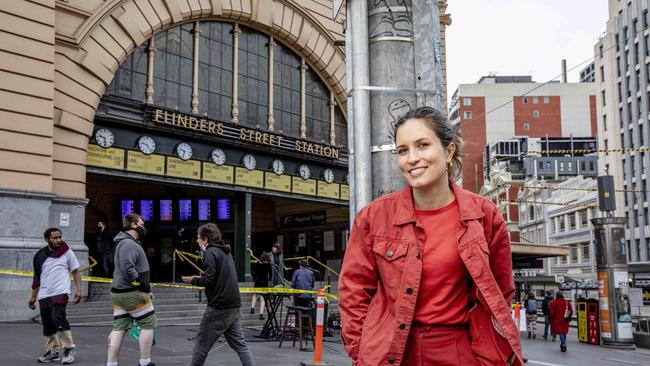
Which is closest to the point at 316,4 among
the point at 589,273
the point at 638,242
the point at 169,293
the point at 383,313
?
the point at 169,293

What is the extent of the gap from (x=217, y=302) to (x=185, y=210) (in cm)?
1921

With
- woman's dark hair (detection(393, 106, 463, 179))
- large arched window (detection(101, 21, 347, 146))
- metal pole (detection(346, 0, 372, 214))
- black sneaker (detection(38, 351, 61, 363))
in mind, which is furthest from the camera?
large arched window (detection(101, 21, 347, 146))

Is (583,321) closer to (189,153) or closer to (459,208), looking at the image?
(189,153)

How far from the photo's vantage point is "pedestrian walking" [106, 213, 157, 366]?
301 inches

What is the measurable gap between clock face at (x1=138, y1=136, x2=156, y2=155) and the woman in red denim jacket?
17646mm

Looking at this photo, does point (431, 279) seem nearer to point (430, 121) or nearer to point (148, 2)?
point (430, 121)

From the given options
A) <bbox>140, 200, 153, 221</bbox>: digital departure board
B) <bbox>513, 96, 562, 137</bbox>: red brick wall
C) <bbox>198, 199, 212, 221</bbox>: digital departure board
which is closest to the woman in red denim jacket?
<bbox>198, 199, 212, 221</bbox>: digital departure board

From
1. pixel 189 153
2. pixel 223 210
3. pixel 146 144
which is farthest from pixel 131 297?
pixel 223 210

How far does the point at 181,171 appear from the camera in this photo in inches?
822

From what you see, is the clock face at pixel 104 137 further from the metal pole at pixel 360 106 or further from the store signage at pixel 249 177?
the metal pole at pixel 360 106

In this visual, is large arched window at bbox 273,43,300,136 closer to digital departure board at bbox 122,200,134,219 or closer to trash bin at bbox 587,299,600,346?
digital departure board at bbox 122,200,134,219

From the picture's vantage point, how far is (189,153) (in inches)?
831

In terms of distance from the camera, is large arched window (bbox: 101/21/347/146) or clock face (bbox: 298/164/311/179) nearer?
large arched window (bbox: 101/21/347/146)

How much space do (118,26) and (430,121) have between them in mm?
17834
